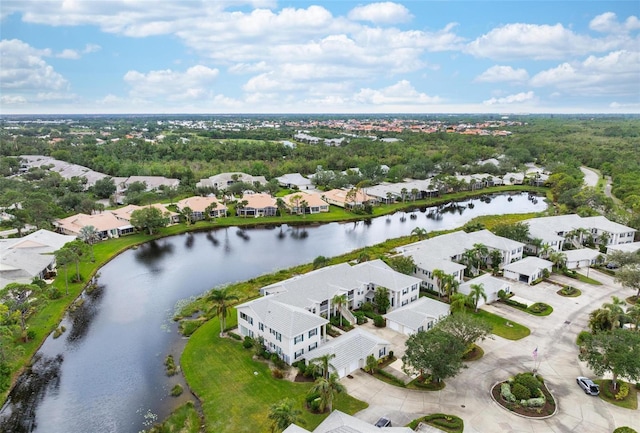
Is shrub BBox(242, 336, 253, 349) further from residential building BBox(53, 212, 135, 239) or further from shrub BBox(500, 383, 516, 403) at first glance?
residential building BBox(53, 212, 135, 239)

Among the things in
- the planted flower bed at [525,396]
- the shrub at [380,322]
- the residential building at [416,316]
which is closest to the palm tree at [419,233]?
the residential building at [416,316]

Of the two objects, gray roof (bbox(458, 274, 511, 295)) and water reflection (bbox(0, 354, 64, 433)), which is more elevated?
gray roof (bbox(458, 274, 511, 295))

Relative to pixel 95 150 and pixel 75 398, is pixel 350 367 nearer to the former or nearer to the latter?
pixel 75 398

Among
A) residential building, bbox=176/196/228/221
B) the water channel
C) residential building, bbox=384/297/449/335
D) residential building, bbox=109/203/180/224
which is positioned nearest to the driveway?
residential building, bbox=384/297/449/335

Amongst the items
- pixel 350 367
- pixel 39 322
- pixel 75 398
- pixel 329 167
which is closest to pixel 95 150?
pixel 329 167

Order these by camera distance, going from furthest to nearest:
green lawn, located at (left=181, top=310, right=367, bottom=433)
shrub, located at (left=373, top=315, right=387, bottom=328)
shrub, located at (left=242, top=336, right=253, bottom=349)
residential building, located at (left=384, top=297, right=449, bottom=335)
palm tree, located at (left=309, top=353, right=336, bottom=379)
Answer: shrub, located at (left=373, top=315, right=387, bottom=328) → residential building, located at (left=384, top=297, right=449, bottom=335) → shrub, located at (left=242, top=336, right=253, bottom=349) → palm tree, located at (left=309, top=353, right=336, bottom=379) → green lawn, located at (left=181, top=310, right=367, bottom=433)

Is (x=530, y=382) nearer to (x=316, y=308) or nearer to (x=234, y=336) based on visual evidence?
(x=316, y=308)

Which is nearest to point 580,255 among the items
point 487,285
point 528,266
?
point 528,266
